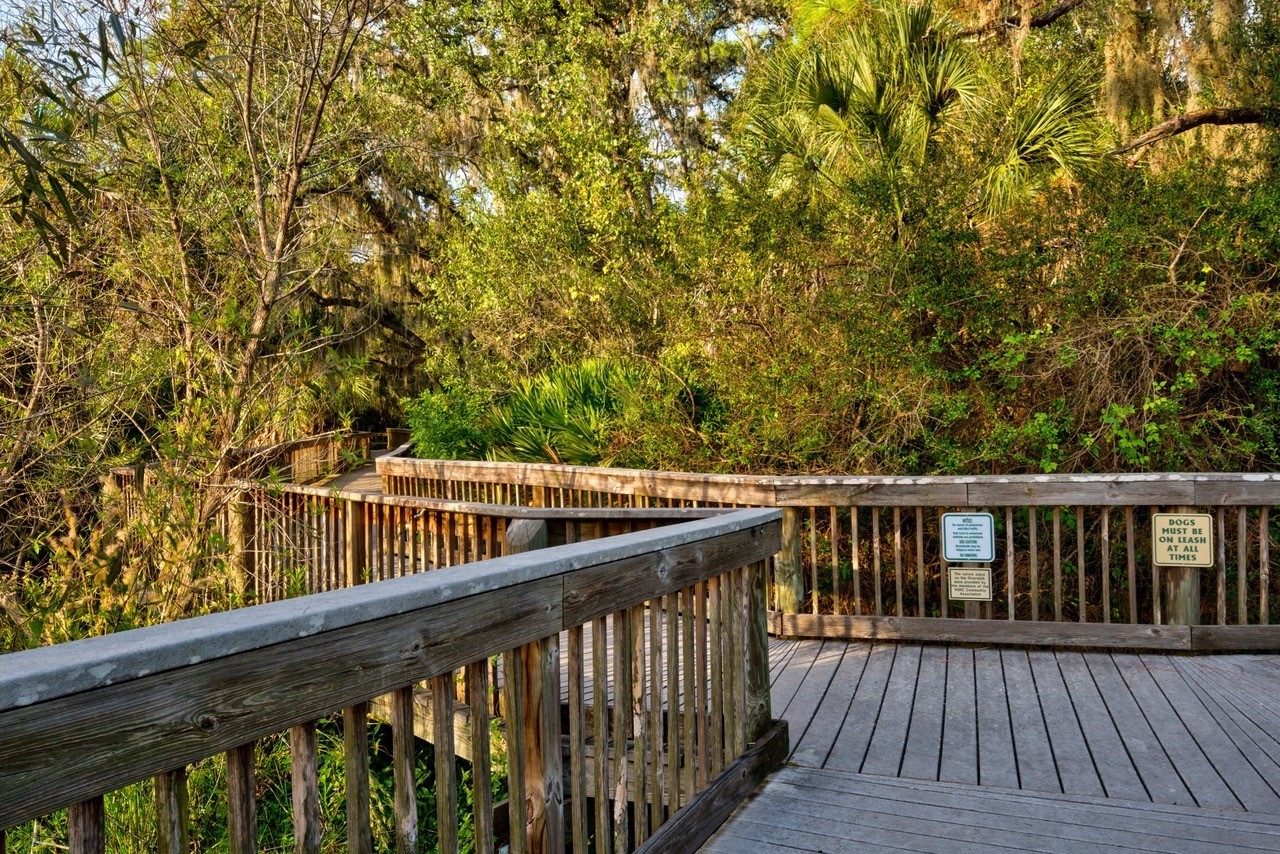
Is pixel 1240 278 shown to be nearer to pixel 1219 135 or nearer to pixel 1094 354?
pixel 1094 354

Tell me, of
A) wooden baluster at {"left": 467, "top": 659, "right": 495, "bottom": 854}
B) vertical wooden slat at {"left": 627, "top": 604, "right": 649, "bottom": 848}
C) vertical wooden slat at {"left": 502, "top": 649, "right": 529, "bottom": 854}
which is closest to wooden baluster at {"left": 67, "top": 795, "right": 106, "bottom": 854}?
wooden baluster at {"left": 467, "top": 659, "right": 495, "bottom": 854}

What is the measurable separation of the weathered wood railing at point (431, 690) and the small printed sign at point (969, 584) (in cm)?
252

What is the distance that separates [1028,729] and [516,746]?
2.83 m

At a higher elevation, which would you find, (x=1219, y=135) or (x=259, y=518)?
(x=1219, y=135)

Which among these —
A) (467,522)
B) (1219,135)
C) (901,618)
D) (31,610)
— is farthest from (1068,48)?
(31,610)

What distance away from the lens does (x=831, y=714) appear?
14.3ft

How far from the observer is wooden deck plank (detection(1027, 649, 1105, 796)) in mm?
3490

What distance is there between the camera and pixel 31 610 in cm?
490

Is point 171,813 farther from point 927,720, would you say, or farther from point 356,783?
point 927,720

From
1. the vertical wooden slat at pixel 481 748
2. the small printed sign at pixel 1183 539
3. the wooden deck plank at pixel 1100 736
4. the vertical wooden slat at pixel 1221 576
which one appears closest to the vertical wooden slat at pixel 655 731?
the vertical wooden slat at pixel 481 748

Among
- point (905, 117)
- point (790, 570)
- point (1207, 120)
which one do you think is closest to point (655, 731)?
point (790, 570)

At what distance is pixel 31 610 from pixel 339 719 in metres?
1.82

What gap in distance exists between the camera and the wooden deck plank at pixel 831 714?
384cm

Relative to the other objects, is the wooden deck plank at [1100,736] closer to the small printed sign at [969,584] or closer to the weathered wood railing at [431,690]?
the small printed sign at [969,584]
